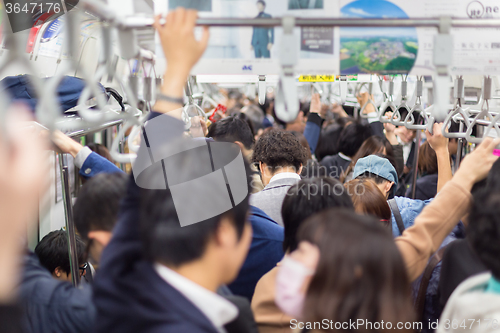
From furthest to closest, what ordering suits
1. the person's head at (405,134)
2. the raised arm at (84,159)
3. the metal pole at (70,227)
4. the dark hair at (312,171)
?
the person's head at (405,134), the dark hair at (312,171), the metal pole at (70,227), the raised arm at (84,159)

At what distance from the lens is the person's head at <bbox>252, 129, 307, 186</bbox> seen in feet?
8.50

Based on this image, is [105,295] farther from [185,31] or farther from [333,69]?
[333,69]

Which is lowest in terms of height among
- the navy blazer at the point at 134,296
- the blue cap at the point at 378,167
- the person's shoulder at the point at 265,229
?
the person's shoulder at the point at 265,229

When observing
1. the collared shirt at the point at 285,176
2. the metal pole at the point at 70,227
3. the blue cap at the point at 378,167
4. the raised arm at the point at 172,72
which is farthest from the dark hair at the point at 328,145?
the raised arm at the point at 172,72

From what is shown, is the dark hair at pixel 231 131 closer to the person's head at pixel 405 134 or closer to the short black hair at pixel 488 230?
the short black hair at pixel 488 230

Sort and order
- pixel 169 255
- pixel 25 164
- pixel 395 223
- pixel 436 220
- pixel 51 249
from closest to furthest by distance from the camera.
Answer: pixel 25 164 → pixel 169 255 → pixel 436 220 → pixel 51 249 → pixel 395 223

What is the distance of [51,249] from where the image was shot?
2.07 metres

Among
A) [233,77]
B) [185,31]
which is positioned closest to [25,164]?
[185,31]

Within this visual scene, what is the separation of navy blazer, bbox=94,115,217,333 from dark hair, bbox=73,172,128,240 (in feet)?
1.04

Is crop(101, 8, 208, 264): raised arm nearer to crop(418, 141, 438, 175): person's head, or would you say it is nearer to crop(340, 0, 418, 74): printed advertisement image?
crop(340, 0, 418, 74): printed advertisement image

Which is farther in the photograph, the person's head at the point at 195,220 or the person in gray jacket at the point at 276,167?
the person in gray jacket at the point at 276,167

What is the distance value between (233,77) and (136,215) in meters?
2.13

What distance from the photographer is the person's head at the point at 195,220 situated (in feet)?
3.24

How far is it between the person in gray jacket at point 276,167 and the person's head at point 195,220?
1.30 meters
